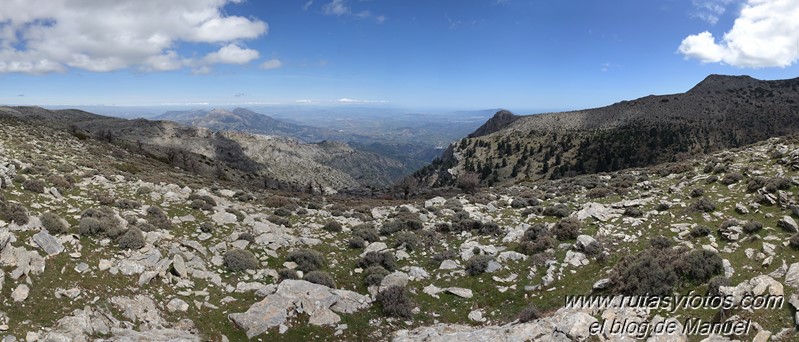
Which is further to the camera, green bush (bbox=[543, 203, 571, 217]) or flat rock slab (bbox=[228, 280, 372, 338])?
green bush (bbox=[543, 203, 571, 217])

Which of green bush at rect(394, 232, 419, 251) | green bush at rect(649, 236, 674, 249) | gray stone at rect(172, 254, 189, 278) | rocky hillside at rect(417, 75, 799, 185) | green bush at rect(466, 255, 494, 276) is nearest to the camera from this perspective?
gray stone at rect(172, 254, 189, 278)

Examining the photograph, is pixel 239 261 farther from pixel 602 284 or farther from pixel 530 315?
pixel 602 284

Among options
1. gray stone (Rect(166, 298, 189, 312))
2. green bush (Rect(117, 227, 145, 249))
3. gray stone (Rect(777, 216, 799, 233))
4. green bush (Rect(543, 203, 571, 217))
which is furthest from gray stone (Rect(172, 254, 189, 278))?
gray stone (Rect(777, 216, 799, 233))

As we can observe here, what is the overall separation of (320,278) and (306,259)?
219cm

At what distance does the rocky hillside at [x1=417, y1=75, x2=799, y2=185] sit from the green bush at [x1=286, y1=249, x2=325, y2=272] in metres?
97.6

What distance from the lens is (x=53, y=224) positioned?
48.4ft

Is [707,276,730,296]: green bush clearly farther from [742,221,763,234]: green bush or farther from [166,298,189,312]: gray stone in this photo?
[166,298,189,312]: gray stone

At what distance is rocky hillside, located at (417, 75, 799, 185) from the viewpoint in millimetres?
114938

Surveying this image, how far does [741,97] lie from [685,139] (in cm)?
4697

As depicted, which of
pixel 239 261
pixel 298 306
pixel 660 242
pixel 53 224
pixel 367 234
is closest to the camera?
pixel 298 306

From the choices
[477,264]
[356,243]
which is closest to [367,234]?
[356,243]

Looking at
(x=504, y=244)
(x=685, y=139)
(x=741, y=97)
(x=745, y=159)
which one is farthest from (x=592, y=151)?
(x=504, y=244)

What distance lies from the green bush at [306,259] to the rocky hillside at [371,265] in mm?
78

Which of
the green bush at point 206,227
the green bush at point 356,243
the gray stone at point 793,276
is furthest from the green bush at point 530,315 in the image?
the green bush at point 206,227
